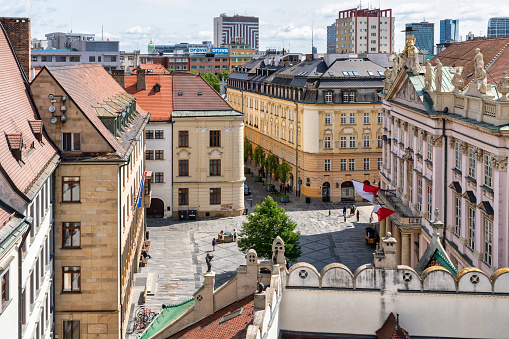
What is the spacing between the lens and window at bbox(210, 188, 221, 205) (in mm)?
85312

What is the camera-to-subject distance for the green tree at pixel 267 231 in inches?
2299

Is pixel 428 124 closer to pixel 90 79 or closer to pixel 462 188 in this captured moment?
pixel 462 188

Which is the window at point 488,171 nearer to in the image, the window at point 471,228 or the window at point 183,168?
the window at point 471,228

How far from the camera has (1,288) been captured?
25250 mm

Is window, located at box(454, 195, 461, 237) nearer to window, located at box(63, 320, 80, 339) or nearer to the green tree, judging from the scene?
the green tree

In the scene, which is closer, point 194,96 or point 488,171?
point 488,171

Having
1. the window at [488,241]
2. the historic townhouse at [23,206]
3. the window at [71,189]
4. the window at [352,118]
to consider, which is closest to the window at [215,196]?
the window at [352,118]

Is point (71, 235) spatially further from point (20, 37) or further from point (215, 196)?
point (215, 196)

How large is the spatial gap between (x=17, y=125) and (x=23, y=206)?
743cm

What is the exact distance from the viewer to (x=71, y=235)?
41219 mm

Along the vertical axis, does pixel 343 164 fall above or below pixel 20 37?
below

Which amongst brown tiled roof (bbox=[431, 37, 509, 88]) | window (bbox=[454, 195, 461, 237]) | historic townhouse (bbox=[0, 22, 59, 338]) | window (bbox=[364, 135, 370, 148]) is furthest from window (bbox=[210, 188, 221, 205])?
historic townhouse (bbox=[0, 22, 59, 338])

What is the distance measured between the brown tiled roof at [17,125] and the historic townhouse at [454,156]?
22.1m

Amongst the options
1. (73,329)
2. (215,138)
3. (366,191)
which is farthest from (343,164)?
(73,329)
